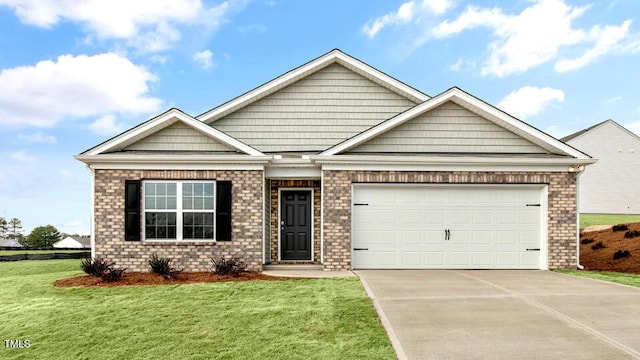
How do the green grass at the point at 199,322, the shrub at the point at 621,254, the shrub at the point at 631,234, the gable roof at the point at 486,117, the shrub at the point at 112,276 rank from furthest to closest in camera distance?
1. the shrub at the point at 631,234
2. the shrub at the point at 621,254
3. the gable roof at the point at 486,117
4. the shrub at the point at 112,276
5. the green grass at the point at 199,322

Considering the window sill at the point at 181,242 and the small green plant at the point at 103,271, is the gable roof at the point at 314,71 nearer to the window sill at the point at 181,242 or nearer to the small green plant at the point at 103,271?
the window sill at the point at 181,242

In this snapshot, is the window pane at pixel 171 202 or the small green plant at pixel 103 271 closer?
the small green plant at pixel 103 271

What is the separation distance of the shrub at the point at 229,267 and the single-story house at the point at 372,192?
31cm

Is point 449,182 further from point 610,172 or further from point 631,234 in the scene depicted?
point 610,172

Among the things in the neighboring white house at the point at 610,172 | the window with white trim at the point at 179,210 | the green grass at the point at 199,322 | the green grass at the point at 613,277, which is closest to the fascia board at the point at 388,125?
the window with white trim at the point at 179,210

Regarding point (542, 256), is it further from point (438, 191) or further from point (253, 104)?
point (253, 104)

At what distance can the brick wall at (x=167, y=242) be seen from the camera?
11641 millimetres

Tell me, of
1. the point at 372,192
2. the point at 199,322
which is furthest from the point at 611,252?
the point at 199,322

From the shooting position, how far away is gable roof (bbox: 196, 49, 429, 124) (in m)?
14.0

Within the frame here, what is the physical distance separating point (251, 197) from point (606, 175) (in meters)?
27.8

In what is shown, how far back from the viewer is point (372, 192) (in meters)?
12.0

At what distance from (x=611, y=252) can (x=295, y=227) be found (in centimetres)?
999

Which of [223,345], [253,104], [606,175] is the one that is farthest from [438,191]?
[606,175]

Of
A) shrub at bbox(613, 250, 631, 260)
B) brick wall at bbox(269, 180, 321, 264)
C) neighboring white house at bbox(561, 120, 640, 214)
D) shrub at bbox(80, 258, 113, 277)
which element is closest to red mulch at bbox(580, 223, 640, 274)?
shrub at bbox(613, 250, 631, 260)
